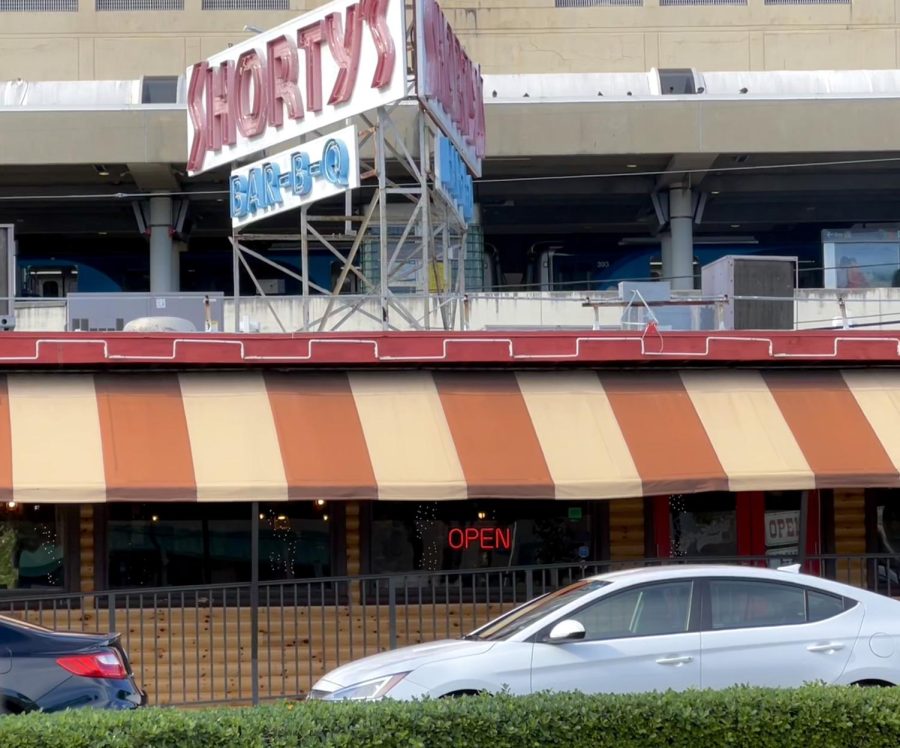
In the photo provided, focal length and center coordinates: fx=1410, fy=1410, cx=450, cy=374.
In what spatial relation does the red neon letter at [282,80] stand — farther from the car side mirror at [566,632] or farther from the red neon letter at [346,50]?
the car side mirror at [566,632]

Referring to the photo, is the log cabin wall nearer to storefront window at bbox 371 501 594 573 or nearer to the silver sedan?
storefront window at bbox 371 501 594 573

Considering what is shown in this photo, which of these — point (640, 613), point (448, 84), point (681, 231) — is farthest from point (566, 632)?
point (681, 231)

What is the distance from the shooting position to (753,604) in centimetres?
1012

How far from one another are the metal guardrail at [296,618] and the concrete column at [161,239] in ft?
65.9

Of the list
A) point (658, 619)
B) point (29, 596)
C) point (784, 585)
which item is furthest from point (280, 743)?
point (29, 596)

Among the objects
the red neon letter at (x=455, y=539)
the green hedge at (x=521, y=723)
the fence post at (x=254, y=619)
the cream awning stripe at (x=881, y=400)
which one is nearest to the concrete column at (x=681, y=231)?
the cream awning stripe at (x=881, y=400)

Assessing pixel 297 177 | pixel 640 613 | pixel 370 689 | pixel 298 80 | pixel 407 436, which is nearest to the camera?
pixel 370 689

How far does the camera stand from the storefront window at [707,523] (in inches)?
605

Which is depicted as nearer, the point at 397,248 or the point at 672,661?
the point at 672,661

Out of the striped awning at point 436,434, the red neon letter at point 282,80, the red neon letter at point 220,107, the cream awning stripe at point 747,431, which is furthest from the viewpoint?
the red neon letter at point 220,107

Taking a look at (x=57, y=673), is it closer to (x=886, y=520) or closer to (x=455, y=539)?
(x=455, y=539)

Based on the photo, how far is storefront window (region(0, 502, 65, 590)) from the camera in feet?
47.3

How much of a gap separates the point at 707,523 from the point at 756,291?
364cm

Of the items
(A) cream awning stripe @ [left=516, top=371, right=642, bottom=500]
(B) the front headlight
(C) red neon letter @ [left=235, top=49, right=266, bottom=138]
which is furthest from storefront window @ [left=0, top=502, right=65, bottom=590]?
(C) red neon letter @ [left=235, top=49, right=266, bottom=138]
